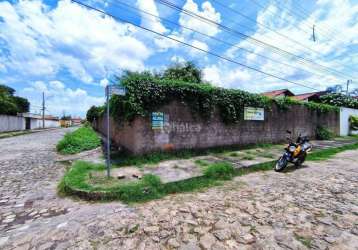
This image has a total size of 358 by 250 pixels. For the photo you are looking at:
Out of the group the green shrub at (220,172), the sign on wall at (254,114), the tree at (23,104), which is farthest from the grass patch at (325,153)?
the tree at (23,104)

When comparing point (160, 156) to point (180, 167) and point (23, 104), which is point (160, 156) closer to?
point (180, 167)

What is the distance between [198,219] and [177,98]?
537cm

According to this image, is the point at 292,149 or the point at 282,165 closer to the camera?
the point at 282,165

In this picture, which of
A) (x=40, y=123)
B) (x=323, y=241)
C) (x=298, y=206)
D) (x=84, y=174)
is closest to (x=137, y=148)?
(x=84, y=174)

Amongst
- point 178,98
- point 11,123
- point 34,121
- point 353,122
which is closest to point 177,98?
point 178,98

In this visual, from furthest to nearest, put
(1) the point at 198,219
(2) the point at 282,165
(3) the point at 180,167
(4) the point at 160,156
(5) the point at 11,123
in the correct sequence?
1. (5) the point at 11,123
2. (4) the point at 160,156
3. (2) the point at 282,165
4. (3) the point at 180,167
5. (1) the point at 198,219

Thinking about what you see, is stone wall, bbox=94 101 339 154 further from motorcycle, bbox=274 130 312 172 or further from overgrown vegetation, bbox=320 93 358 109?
overgrown vegetation, bbox=320 93 358 109

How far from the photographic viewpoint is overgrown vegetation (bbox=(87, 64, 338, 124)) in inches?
279

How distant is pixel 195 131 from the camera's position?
28.0 feet

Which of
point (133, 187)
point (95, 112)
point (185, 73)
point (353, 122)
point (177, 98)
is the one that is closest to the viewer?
point (133, 187)

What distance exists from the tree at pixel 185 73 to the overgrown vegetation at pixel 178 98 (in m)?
4.99

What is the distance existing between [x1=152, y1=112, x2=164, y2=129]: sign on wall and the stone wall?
120mm

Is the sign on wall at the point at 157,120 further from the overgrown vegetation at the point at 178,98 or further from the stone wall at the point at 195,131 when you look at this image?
the overgrown vegetation at the point at 178,98

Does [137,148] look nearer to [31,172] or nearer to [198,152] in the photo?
[198,152]
